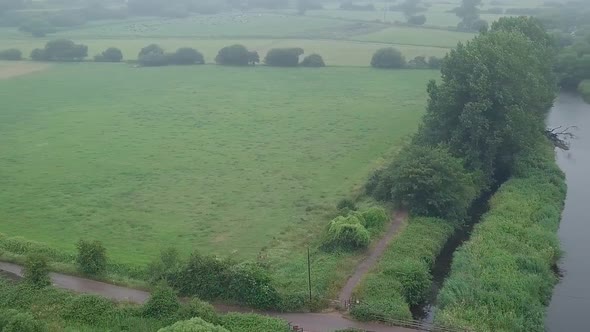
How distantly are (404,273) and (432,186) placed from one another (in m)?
10.1

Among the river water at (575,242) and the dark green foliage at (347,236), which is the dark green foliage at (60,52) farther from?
the dark green foliage at (347,236)

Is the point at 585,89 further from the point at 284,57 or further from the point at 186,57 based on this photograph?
the point at 186,57

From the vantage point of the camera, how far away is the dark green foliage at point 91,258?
120 ft

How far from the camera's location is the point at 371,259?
39.2m

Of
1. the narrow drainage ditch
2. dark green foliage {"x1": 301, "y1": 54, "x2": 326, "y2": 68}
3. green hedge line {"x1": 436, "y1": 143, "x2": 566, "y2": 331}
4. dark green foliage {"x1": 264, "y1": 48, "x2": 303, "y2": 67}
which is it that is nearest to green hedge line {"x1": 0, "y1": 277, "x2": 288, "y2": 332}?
the narrow drainage ditch

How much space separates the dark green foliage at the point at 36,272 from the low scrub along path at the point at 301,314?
103 cm

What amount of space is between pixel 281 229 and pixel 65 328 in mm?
18056

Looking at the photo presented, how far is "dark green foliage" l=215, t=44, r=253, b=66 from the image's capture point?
113 meters

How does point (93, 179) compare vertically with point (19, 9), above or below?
below

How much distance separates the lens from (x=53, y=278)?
120ft

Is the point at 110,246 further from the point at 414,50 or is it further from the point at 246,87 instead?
the point at 414,50

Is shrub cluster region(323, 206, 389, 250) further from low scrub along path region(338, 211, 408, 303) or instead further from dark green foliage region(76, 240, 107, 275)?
dark green foliage region(76, 240, 107, 275)

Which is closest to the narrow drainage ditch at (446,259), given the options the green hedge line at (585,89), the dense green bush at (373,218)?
the dense green bush at (373,218)

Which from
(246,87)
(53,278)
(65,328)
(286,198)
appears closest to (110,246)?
(53,278)
